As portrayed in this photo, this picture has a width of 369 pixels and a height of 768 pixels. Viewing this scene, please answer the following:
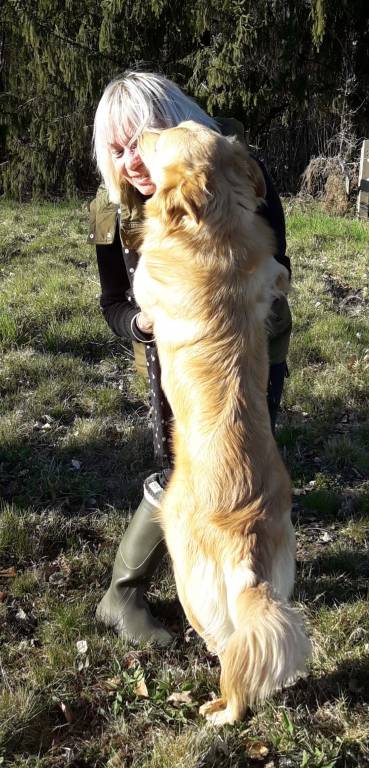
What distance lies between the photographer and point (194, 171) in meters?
2.22

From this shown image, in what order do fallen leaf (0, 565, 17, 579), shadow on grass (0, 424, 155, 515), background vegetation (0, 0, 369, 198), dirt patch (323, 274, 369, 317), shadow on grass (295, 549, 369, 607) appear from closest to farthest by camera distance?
1. shadow on grass (295, 549, 369, 607)
2. fallen leaf (0, 565, 17, 579)
3. shadow on grass (0, 424, 155, 515)
4. dirt patch (323, 274, 369, 317)
5. background vegetation (0, 0, 369, 198)

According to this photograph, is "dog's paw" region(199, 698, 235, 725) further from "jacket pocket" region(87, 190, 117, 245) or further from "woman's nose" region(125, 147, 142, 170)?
"woman's nose" region(125, 147, 142, 170)

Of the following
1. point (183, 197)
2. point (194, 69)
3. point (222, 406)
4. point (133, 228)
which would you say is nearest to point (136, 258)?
point (133, 228)

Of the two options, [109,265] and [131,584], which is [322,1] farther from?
[131,584]

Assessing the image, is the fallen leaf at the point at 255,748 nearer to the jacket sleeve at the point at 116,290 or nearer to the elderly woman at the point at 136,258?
the elderly woman at the point at 136,258

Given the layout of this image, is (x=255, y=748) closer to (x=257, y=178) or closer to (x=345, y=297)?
(x=257, y=178)

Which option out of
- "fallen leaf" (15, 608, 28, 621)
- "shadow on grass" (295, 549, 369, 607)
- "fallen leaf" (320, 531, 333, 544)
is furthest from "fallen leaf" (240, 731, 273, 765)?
"fallen leaf" (320, 531, 333, 544)

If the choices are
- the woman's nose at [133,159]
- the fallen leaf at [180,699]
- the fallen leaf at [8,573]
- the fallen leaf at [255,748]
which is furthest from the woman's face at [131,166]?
the fallen leaf at [255,748]

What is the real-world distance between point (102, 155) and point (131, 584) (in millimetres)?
1819

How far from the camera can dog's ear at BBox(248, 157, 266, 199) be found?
239 cm

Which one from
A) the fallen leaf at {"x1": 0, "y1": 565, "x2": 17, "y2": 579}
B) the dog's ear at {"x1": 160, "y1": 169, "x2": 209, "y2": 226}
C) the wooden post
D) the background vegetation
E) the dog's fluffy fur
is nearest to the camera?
the dog's fluffy fur

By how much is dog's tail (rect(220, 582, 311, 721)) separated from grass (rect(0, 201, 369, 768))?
555mm

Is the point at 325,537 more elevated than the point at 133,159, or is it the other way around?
the point at 133,159

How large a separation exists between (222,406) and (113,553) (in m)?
1.41
